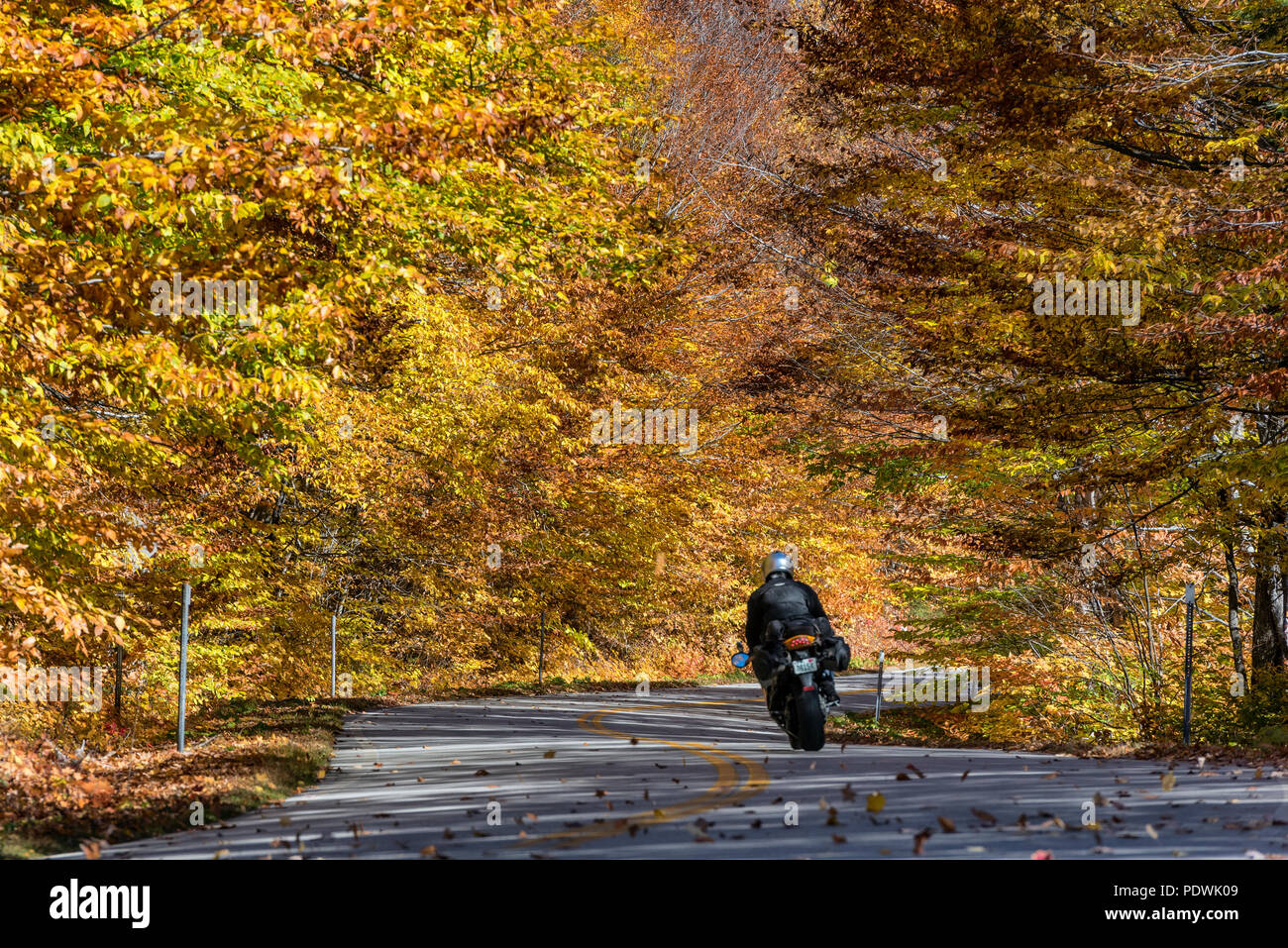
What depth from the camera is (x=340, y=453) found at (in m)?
21.7

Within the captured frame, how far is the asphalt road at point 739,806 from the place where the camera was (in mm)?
6918

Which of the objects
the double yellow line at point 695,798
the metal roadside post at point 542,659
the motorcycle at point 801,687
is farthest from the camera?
the metal roadside post at point 542,659

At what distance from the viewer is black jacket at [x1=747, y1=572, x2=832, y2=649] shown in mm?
11181

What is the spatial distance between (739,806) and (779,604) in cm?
286

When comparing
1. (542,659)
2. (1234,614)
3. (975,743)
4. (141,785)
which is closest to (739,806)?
(141,785)

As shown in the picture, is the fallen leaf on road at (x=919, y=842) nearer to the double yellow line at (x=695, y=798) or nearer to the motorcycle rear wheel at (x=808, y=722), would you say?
the double yellow line at (x=695, y=798)

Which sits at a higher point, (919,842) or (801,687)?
(801,687)

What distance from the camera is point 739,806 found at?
A: 8609 millimetres

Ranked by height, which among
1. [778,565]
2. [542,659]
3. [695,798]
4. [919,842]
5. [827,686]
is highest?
[778,565]

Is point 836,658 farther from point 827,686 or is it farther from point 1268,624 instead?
point 1268,624

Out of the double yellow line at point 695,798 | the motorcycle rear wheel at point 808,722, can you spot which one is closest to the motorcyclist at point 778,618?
the motorcycle rear wheel at point 808,722

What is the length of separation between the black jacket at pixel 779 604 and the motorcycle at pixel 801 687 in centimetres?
25

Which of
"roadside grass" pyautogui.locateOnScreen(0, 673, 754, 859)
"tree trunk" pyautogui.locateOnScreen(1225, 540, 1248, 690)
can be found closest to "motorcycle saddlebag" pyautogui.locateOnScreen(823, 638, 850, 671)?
"roadside grass" pyautogui.locateOnScreen(0, 673, 754, 859)

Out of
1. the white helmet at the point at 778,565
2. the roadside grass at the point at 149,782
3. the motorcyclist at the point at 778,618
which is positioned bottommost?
the roadside grass at the point at 149,782
